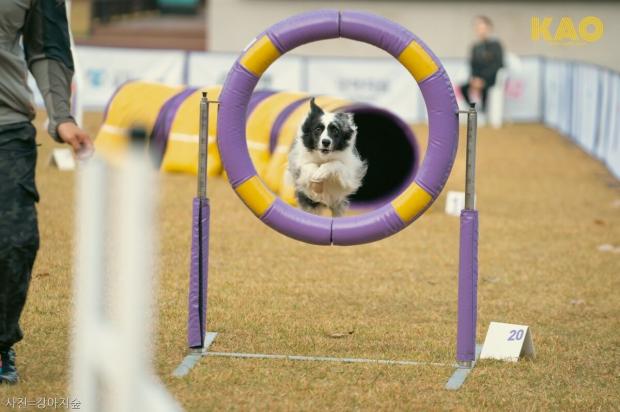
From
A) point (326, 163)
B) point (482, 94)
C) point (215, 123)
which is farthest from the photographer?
point (482, 94)

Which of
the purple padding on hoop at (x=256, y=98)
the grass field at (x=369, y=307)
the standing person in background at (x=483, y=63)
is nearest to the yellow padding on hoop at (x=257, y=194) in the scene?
the grass field at (x=369, y=307)

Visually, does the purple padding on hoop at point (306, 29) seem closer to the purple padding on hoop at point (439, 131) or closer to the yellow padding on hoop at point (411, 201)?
the purple padding on hoop at point (439, 131)

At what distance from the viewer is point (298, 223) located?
20.1ft

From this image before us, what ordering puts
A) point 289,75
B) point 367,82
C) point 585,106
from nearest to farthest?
point 585,106 → point 289,75 → point 367,82

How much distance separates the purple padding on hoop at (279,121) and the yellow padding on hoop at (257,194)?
648cm

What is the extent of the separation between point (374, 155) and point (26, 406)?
114 inches

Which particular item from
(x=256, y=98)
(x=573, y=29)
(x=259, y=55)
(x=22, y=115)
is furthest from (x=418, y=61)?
(x=573, y=29)

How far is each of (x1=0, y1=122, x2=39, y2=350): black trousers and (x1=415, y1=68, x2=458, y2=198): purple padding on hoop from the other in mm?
1885

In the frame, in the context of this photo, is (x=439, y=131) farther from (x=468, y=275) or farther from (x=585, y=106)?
→ (x=585, y=106)

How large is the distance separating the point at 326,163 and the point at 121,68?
15998 mm

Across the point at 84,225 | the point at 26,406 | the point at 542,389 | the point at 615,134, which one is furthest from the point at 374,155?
the point at 615,134

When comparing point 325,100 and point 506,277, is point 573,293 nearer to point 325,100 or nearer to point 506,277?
point 506,277

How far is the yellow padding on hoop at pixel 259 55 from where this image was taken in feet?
19.9

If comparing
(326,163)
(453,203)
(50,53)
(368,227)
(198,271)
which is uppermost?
(50,53)
